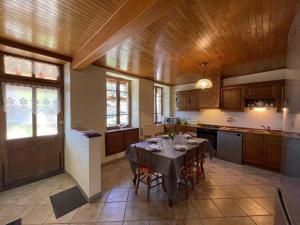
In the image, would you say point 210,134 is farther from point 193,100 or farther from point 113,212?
point 113,212

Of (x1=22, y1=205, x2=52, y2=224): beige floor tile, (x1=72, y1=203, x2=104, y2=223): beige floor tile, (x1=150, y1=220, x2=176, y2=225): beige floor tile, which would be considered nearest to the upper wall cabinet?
(x1=150, y1=220, x2=176, y2=225): beige floor tile

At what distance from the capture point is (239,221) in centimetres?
204

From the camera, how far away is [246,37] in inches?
92.2

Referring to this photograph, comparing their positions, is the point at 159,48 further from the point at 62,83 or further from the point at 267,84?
the point at 267,84

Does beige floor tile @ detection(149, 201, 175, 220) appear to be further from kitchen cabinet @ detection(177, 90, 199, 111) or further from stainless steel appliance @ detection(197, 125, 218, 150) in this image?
kitchen cabinet @ detection(177, 90, 199, 111)

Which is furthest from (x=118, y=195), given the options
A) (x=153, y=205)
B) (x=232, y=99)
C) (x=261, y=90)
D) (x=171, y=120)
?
(x=261, y=90)

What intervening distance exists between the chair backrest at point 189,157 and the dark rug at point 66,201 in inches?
71.7

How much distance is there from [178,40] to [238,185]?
9.72ft

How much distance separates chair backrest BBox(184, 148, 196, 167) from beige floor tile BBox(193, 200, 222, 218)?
0.61 m

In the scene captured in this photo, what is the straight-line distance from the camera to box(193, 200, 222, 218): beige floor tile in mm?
2170

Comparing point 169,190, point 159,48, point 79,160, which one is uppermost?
point 159,48

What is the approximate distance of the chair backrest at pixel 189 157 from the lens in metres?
2.62

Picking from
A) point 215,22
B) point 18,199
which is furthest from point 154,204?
point 215,22

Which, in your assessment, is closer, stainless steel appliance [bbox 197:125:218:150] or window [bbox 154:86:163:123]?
stainless steel appliance [bbox 197:125:218:150]
